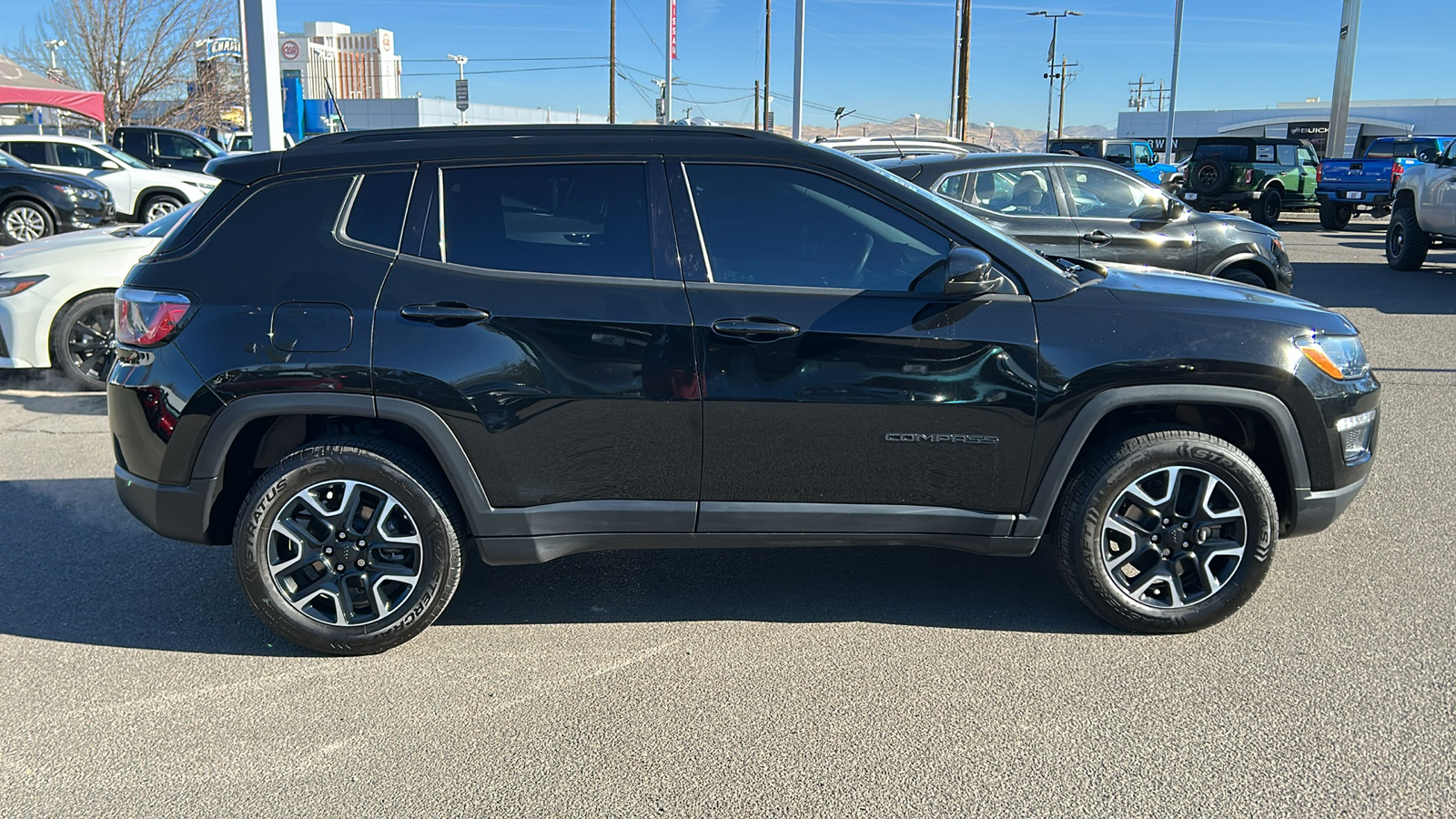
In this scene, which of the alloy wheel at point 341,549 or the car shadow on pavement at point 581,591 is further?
the car shadow on pavement at point 581,591

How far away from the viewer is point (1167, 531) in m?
3.87

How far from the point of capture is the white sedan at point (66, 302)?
736cm

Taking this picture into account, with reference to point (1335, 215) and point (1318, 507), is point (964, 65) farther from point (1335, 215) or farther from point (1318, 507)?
point (1318, 507)

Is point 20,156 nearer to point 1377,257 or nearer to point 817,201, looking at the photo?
point 817,201

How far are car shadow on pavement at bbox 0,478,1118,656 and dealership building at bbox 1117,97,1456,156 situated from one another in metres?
66.3

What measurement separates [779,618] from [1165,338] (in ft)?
5.48

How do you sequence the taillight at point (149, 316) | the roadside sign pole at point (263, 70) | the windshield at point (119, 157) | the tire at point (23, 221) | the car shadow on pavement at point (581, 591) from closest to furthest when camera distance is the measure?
the taillight at point (149, 316)
the car shadow on pavement at point (581, 591)
the roadside sign pole at point (263, 70)
the tire at point (23, 221)
the windshield at point (119, 157)

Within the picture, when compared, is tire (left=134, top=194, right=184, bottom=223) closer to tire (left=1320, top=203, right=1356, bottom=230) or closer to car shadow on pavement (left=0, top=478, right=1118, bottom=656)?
car shadow on pavement (left=0, top=478, right=1118, bottom=656)

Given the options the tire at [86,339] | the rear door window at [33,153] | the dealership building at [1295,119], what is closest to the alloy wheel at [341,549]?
the tire at [86,339]

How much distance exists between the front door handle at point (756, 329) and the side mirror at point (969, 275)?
53 centimetres

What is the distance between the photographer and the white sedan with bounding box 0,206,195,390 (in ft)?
24.1

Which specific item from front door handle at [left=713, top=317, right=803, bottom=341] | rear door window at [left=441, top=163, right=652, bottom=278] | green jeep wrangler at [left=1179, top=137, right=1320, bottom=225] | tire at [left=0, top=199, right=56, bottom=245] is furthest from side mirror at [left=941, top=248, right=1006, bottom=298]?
green jeep wrangler at [left=1179, top=137, right=1320, bottom=225]

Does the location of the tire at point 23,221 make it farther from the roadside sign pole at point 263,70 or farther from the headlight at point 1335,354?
the headlight at point 1335,354

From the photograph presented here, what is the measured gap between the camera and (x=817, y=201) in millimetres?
3803
